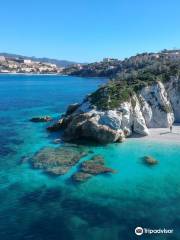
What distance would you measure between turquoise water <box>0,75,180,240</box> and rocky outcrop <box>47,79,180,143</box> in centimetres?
310

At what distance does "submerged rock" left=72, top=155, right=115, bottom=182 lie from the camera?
90.6 ft

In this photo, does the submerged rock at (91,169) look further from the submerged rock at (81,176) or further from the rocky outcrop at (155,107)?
the rocky outcrop at (155,107)

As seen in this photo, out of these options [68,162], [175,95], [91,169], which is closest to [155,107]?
[175,95]

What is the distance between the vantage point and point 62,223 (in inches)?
802

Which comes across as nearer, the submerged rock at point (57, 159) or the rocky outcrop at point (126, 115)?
the submerged rock at point (57, 159)

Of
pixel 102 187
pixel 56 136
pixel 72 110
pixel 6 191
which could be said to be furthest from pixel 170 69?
pixel 6 191

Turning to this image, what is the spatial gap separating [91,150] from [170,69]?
22000 mm

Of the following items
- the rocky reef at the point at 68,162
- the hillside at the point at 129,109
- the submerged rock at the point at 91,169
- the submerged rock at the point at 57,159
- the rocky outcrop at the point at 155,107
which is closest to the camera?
the submerged rock at the point at 91,169

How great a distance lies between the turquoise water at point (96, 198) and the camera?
19.7 m

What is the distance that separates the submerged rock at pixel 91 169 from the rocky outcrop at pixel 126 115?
7.16m

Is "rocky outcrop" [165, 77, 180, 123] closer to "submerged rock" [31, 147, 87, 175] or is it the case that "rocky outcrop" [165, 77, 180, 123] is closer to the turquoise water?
the turquoise water

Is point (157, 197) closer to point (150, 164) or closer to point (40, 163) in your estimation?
point (150, 164)
